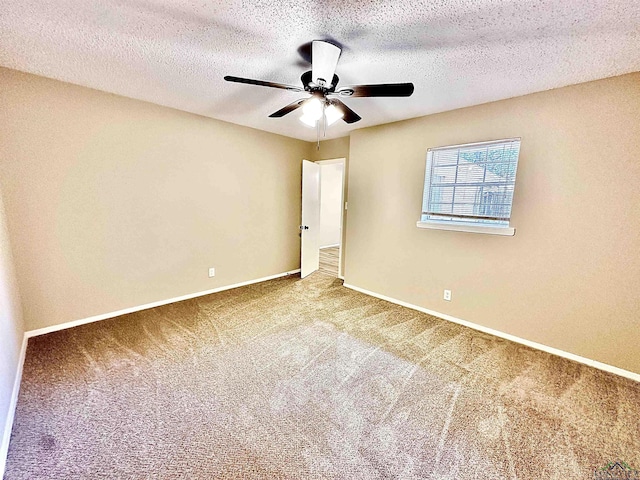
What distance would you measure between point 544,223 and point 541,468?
190 centimetres

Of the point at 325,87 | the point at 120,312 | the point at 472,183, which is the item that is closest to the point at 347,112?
the point at 325,87

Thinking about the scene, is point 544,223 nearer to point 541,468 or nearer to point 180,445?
point 541,468

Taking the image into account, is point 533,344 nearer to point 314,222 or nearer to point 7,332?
point 314,222

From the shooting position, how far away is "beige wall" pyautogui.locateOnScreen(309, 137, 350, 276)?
4.23 m

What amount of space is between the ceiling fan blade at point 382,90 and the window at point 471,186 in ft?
5.09

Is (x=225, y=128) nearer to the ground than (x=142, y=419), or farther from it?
farther from it

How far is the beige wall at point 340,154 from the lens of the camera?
4.23 m

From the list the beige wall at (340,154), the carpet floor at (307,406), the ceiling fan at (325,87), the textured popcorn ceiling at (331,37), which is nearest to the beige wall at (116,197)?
the textured popcorn ceiling at (331,37)

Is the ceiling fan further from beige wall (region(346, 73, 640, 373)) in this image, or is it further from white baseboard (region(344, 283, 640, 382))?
white baseboard (region(344, 283, 640, 382))

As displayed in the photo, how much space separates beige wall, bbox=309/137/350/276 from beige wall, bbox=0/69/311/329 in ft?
3.21

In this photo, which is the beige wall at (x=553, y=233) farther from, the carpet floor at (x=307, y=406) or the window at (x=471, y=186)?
the carpet floor at (x=307, y=406)

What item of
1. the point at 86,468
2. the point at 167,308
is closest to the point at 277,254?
the point at 167,308

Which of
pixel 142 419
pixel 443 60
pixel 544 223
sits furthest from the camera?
pixel 544 223

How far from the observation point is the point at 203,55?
1.92 meters
